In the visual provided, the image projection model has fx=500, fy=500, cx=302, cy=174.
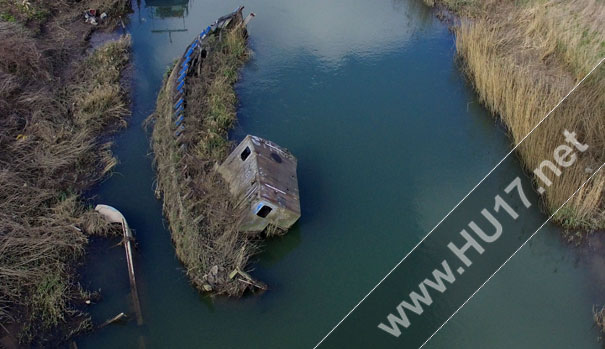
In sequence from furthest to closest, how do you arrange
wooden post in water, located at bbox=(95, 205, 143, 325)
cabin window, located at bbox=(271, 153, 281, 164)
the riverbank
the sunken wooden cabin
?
cabin window, located at bbox=(271, 153, 281, 164) < the sunken wooden cabin < wooden post in water, located at bbox=(95, 205, 143, 325) < the riverbank

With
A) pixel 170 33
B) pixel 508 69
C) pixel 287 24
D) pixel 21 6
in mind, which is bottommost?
pixel 21 6

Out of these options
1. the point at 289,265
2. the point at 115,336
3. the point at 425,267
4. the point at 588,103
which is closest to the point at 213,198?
the point at 289,265

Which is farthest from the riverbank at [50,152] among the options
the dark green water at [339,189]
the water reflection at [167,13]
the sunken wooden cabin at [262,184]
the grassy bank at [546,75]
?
the grassy bank at [546,75]

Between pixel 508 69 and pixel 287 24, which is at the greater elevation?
pixel 508 69

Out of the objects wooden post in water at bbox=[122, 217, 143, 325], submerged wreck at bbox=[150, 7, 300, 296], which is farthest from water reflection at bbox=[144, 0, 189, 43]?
wooden post in water at bbox=[122, 217, 143, 325]

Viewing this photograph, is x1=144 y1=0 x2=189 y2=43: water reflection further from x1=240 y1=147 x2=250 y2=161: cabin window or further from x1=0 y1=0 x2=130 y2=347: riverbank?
x1=240 y1=147 x2=250 y2=161: cabin window

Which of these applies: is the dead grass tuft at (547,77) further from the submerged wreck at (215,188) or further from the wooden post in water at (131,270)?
the wooden post in water at (131,270)

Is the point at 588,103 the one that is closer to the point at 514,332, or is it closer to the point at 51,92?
the point at 514,332

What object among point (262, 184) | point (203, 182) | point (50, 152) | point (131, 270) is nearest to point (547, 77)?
point (262, 184)
